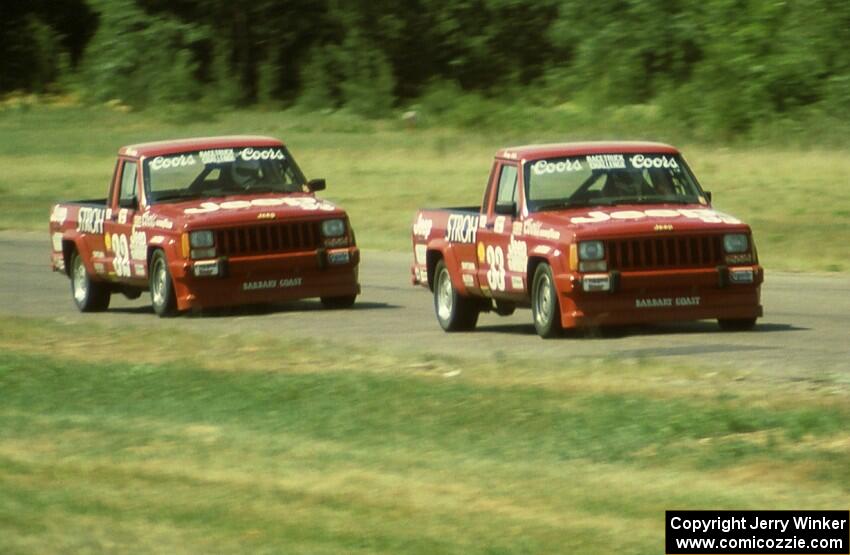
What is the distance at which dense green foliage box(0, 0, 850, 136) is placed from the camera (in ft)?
159

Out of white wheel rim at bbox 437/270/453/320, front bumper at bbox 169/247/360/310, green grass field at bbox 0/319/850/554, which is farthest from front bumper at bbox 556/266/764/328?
front bumper at bbox 169/247/360/310

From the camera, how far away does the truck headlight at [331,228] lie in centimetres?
1917

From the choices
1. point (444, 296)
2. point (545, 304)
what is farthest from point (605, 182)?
point (444, 296)

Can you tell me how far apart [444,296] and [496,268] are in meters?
1.20

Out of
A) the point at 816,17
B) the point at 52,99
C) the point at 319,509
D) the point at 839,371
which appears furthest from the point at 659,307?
the point at 52,99

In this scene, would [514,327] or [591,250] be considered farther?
[514,327]

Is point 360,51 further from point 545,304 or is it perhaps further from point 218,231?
point 545,304

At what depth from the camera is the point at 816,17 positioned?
136ft

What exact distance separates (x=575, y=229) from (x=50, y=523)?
7.21 m

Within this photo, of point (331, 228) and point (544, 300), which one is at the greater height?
point (544, 300)

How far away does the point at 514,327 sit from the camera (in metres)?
17.6

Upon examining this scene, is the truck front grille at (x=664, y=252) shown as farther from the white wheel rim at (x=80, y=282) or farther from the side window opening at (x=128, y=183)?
the white wheel rim at (x=80, y=282)

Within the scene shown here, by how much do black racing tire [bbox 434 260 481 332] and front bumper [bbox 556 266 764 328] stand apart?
2.01 m

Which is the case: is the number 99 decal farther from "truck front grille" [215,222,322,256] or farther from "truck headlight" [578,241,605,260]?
"truck headlight" [578,241,605,260]
